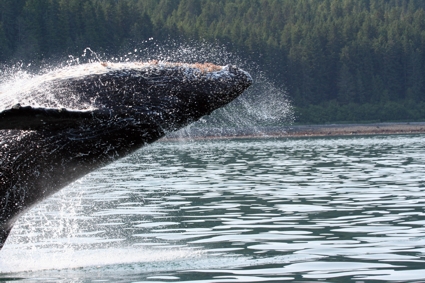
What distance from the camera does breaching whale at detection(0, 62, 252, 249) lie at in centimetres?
1065

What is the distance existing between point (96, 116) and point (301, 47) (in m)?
138

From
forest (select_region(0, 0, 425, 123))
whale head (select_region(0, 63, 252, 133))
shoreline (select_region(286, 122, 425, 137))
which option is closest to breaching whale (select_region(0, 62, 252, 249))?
whale head (select_region(0, 63, 252, 133))

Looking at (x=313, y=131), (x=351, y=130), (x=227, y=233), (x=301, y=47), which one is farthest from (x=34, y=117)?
(x=301, y=47)

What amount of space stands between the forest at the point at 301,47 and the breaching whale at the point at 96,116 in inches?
3817

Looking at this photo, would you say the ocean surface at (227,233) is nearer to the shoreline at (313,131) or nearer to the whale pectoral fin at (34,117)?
the whale pectoral fin at (34,117)

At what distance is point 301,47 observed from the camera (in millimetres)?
146375

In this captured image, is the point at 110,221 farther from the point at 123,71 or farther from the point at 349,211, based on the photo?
the point at 123,71

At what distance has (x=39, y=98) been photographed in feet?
35.0

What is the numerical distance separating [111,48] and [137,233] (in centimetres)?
10231

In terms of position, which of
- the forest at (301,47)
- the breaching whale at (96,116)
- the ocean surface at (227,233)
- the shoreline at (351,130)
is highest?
the forest at (301,47)

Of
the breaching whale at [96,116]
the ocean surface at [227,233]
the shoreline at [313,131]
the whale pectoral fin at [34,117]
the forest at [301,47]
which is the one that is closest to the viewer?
the whale pectoral fin at [34,117]

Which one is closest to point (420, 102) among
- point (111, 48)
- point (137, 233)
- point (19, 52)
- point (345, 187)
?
point (111, 48)

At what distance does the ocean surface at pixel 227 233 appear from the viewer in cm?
1223

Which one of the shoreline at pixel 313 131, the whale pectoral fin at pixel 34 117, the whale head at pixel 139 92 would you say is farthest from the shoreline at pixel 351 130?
the whale pectoral fin at pixel 34 117
